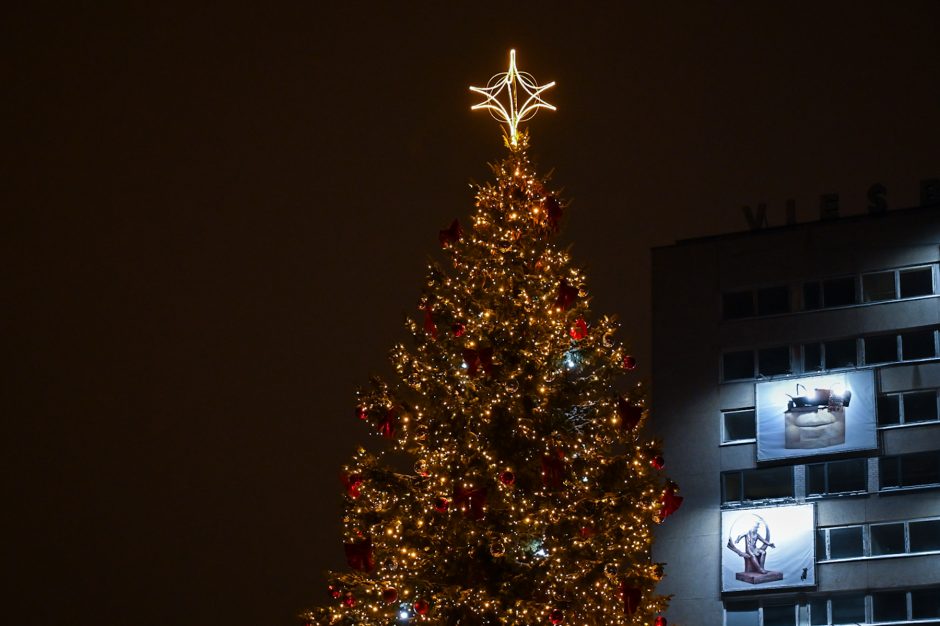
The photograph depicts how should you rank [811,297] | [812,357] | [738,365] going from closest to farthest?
[812,357]
[811,297]
[738,365]

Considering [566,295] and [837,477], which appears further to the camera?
[837,477]

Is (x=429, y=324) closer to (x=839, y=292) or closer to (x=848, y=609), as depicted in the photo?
(x=848, y=609)

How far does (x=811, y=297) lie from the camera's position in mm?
64312

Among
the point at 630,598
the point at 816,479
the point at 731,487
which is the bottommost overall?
the point at 630,598

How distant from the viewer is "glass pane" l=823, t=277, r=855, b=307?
63.5 meters

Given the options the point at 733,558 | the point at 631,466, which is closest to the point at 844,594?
the point at 733,558

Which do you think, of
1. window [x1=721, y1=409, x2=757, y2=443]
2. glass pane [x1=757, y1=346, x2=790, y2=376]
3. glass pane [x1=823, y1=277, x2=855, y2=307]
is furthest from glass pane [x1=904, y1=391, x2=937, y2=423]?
window [x1=721, y1=409, x2=757, y2=443]

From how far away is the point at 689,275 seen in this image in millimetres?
67000

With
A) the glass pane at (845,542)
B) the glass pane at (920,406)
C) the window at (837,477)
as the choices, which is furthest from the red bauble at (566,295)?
the glass pane at (920,406)

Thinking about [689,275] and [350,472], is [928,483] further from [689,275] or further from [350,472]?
[350,472]

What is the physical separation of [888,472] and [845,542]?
3.26 m

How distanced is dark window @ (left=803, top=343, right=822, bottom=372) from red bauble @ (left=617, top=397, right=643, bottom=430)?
139 feet

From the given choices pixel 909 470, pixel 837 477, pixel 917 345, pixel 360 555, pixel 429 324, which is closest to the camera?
pixel 360 555

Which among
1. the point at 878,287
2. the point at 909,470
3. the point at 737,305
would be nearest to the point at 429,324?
the point at 909,470
